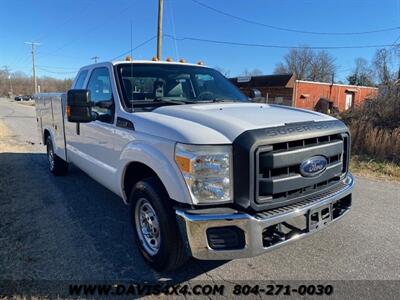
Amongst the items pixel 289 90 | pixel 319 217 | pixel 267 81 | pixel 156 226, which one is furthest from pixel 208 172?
pixel 267 81

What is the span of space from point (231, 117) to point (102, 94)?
2018 mm

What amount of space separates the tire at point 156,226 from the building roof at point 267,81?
29221mm

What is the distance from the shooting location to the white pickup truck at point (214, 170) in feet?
8.48

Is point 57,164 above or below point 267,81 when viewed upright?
below

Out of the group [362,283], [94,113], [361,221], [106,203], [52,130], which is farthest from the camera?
[52,130]

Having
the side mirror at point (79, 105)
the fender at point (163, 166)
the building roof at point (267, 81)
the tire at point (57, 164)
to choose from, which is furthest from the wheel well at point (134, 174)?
the building roof at point (267, 81)

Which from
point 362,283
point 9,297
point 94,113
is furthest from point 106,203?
point 362,283

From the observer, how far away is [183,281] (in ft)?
10.1

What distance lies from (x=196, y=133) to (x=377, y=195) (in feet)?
14.2

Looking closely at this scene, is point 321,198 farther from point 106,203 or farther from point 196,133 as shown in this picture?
point 106,203

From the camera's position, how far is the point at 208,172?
2.58m

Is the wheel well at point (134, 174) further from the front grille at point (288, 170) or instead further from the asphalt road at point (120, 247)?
the front grille at point (288, 170)

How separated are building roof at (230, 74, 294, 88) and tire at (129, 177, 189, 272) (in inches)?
1150

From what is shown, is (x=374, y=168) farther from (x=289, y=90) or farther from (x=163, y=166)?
(x=289, y=90)
